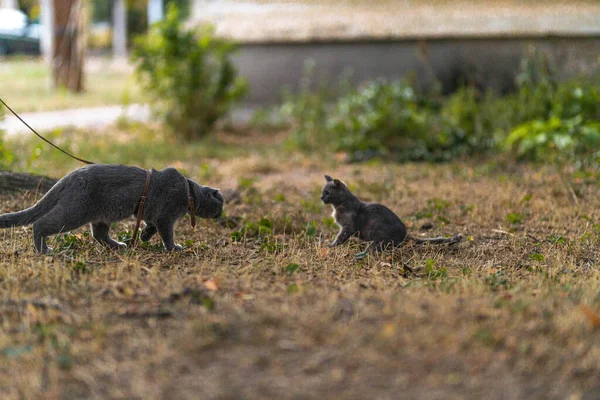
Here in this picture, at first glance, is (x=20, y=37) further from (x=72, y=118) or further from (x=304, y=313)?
(x=304, y=313)

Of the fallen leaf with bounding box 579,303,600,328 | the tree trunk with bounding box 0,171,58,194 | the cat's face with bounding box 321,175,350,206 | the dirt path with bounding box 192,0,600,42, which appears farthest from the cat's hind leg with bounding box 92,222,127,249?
the dirt path with bounding box 192,0,600,42

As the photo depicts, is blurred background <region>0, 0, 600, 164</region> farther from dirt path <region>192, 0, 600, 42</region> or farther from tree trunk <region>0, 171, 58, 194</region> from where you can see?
tree trunk <region>0, 171, 58, 194</region>

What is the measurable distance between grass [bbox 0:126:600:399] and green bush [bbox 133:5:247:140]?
5.17 meters

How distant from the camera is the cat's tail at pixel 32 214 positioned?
468cm

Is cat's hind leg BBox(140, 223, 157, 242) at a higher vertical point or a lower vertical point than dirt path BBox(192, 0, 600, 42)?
lower

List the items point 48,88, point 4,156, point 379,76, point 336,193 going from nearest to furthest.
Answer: point 336,193 < point 4,156 < point 379,76 < point 48,88

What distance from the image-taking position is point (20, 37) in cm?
2914

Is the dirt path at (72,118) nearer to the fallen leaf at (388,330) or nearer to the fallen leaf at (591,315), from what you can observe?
the fallen leaf at (388,330)

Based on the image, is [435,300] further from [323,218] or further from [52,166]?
[52,166]

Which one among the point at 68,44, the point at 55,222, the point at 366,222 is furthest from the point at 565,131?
the point at 68,44

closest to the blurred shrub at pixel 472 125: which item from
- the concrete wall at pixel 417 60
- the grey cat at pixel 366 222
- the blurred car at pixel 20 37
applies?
the concrete wall at pixel 417 60

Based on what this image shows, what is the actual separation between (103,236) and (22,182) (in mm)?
1666

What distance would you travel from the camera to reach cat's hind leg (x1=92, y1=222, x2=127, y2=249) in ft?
16.6

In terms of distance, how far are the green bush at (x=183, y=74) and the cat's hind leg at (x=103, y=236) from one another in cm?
616
